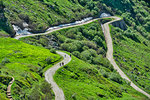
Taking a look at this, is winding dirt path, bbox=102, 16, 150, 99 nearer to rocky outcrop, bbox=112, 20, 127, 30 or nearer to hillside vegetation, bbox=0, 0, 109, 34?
rocky outcrop, bbox=112, 20, 127, 30

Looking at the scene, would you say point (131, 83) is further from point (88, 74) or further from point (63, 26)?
point (63, 26)

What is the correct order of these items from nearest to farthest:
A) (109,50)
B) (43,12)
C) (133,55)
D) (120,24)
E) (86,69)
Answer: (86,69)
(43,12)
(133,55)
(109,50)
(120,24)

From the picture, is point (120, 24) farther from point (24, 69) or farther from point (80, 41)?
point (24, 69)

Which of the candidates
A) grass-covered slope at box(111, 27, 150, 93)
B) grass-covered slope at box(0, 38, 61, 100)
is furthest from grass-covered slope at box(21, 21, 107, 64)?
grass-covered slope at box(0, 38, 61, 100)

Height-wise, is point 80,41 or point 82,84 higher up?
point 82,84

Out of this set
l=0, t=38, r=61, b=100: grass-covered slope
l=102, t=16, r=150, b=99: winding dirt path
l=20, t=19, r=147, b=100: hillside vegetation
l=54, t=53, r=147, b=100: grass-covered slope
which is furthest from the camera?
l=102, t=16, r=150, b=99: winding dirt path

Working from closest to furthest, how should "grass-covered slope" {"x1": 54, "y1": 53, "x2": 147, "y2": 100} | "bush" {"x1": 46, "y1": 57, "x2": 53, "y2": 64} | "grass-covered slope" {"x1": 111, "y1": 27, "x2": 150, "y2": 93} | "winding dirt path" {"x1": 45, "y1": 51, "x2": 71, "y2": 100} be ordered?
"winding dirt path" {"x1": 45, "y1": 51, "x2": 71, "y2": 100} < "grass-covered slope" {"x1": 54, "y1": 53, "x2": 147, "y2": 100} < "bush" {"x1": 46, "y1": 57, "x2": 53, "y2": 64} < "grass-covered slope" {"x1": 111, "y1": 27, "x2": 150, "y2": 93}

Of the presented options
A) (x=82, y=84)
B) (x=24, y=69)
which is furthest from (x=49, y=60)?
(x=24, y=69)

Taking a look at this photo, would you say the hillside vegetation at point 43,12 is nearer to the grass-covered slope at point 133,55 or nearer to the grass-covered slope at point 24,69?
the grass-covered slope at point 24,69
